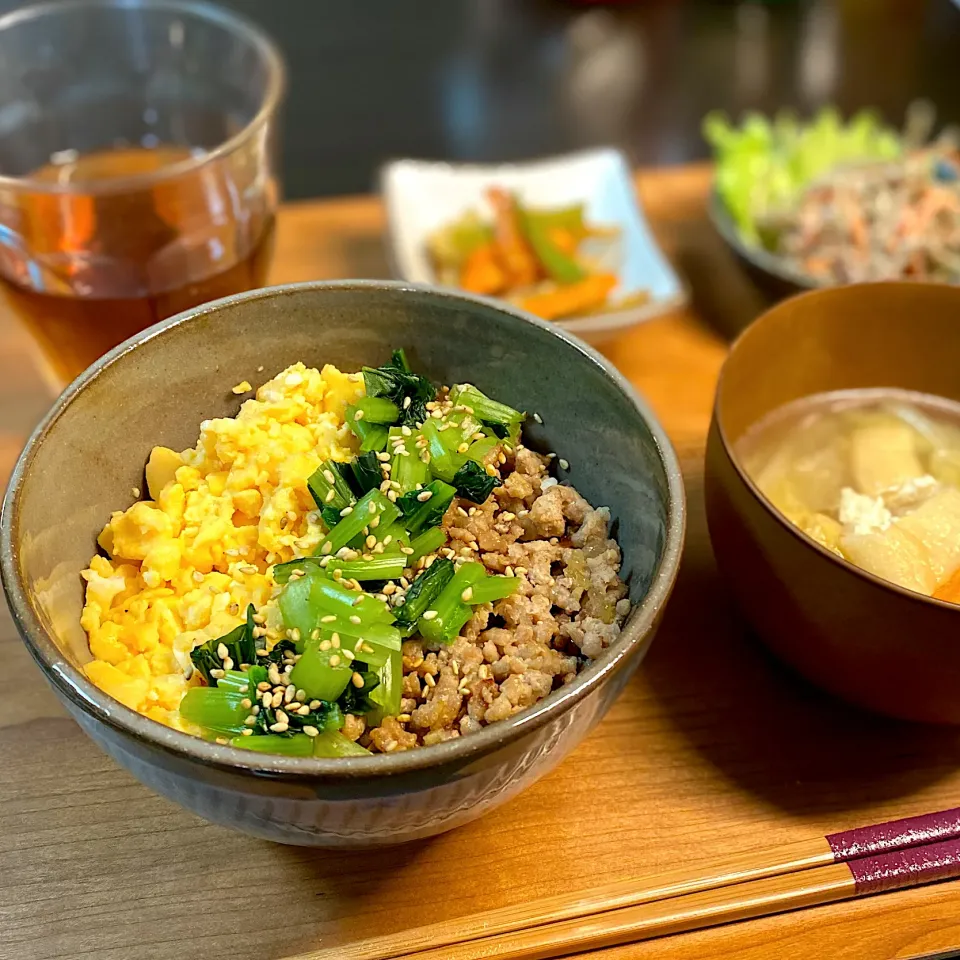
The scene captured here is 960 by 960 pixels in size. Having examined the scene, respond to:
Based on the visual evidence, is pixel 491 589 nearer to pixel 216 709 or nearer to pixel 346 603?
pixel 346 603

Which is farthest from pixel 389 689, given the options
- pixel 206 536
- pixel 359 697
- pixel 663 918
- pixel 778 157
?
pixel 778 157

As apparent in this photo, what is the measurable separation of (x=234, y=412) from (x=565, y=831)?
2.59ft

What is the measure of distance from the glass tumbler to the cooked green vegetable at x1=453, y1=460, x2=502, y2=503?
2.29ft

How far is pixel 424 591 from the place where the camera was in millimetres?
1252

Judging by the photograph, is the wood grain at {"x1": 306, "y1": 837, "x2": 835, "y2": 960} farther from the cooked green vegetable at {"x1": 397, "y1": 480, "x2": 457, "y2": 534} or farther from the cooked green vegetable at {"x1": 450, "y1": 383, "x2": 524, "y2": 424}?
the cooked green vegetable at {"x1": 450, "y1": 383, "x2": 524, "y2": 424}

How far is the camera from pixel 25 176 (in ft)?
7.14

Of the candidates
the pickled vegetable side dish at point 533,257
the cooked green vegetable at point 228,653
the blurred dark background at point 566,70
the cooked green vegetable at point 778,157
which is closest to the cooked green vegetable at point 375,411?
the cooked green vegetable at point 228,653

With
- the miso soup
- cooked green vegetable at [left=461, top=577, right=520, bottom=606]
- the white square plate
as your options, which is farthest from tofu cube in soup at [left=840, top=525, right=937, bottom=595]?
the white square plate

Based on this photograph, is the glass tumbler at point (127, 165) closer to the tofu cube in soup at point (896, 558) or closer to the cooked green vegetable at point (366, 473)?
the cooked green vegetable at point (366, 473)

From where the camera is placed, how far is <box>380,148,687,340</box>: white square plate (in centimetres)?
238

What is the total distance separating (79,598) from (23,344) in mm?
1064

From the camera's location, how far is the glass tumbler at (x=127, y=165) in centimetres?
174

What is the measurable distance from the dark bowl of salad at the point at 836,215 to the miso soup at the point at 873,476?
0.51m

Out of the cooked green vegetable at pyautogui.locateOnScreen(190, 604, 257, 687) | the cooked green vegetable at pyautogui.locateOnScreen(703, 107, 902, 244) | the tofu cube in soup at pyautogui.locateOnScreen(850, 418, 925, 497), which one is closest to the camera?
the cooked green vegetable at pyautogui.locateOnScreen(190, 604, 257, 687)
